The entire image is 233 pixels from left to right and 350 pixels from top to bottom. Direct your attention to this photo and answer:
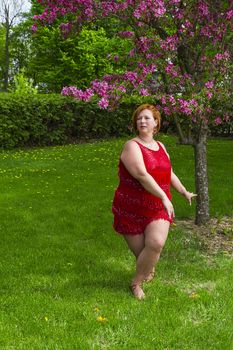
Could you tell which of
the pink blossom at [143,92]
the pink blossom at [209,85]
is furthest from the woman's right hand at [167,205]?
the pink blossom at [209,85]

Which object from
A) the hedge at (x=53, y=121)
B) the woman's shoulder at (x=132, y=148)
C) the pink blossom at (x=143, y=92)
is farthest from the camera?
the hedge at (x=53, y=121)

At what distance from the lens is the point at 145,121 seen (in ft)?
17.7

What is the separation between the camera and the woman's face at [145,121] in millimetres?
5395

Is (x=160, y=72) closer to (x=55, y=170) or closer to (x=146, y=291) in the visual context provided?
(x=146, y=291)

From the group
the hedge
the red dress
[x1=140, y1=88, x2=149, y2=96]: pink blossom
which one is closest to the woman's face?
the red dress

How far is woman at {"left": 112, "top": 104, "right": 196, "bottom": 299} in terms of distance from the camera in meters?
5.18

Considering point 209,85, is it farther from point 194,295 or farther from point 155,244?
point 194,295

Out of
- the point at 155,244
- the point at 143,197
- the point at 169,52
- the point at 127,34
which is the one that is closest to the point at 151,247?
the point at 155,244

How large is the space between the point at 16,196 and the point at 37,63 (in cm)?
2808

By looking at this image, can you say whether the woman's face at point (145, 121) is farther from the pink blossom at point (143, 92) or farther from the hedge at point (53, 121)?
the hedge at point (53, 121)

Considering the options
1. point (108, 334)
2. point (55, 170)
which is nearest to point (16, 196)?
point (55, 170)

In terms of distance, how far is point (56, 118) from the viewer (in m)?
21.8

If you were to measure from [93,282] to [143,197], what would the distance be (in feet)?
4.32

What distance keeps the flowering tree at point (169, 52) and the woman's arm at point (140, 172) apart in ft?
5.95
